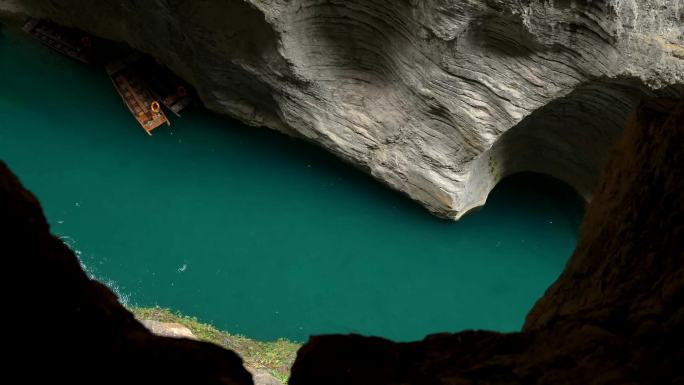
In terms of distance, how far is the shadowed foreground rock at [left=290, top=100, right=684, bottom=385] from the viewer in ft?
7.03

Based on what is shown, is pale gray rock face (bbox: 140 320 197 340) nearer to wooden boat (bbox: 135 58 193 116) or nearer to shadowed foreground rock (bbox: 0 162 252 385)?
wooden boat (bbox: 135 58 193 116)

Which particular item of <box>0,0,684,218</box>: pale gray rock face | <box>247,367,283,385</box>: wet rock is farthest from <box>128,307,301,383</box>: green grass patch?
<box>0,0,684,218</box>: pale gray rock face

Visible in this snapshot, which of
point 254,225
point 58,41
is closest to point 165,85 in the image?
point 58,41

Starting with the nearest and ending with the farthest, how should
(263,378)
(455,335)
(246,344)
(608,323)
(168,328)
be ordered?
(608,323)
(455,335)
(263,378)
(168,328)
(246,344)

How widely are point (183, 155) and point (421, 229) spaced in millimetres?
2821

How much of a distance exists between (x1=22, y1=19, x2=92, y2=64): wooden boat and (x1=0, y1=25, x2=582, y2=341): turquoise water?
146mm

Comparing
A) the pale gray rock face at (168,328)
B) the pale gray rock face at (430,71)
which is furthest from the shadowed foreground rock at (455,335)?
the pale gray rock face at (168,328)

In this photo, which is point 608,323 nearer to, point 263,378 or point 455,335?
point 455,335

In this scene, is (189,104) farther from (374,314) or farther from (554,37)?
(554,37)

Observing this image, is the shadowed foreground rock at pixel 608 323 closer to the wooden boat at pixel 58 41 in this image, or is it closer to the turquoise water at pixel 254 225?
the turquoise water at pixel 254 225

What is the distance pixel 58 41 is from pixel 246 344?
4.35 m

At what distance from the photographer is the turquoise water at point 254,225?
23.7 ft

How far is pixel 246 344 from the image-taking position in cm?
679

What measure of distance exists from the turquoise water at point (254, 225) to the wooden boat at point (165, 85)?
181 mm
